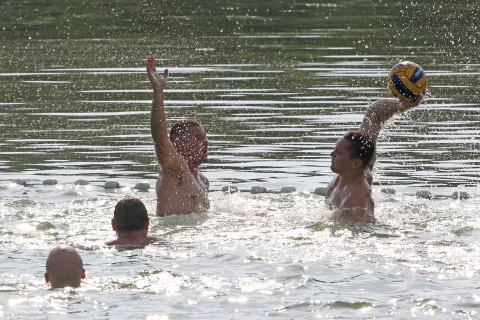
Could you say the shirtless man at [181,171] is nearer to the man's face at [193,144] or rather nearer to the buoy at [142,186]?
the man's face at [193,144]

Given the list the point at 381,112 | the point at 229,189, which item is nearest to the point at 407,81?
the point at 381,112

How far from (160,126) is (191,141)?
1077 millimetres

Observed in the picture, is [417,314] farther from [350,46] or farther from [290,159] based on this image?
[350,46]

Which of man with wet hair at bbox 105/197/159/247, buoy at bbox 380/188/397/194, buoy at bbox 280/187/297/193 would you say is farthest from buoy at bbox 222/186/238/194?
man with wet hair at bbox 105/197/159/247

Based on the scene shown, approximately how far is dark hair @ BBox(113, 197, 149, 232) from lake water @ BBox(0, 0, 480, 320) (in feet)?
1.04

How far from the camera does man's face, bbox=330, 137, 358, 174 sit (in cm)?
1184

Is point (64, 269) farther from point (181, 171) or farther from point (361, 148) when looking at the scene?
point (361, 148)

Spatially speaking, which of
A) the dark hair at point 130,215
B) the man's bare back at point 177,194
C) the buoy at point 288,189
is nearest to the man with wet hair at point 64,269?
the dark hair at point 130,215

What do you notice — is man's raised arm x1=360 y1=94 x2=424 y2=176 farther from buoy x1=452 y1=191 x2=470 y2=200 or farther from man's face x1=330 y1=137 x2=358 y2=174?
buoy x1=452 y1=191 x2=470 y2=200

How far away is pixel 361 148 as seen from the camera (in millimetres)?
11836

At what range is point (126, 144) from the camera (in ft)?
54.5

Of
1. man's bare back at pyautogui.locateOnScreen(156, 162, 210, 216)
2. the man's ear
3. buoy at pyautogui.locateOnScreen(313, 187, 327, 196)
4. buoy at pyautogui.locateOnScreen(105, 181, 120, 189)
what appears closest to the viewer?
the man's ear

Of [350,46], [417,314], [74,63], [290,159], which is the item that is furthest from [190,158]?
[350,46]

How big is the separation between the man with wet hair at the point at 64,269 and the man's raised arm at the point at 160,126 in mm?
2585
